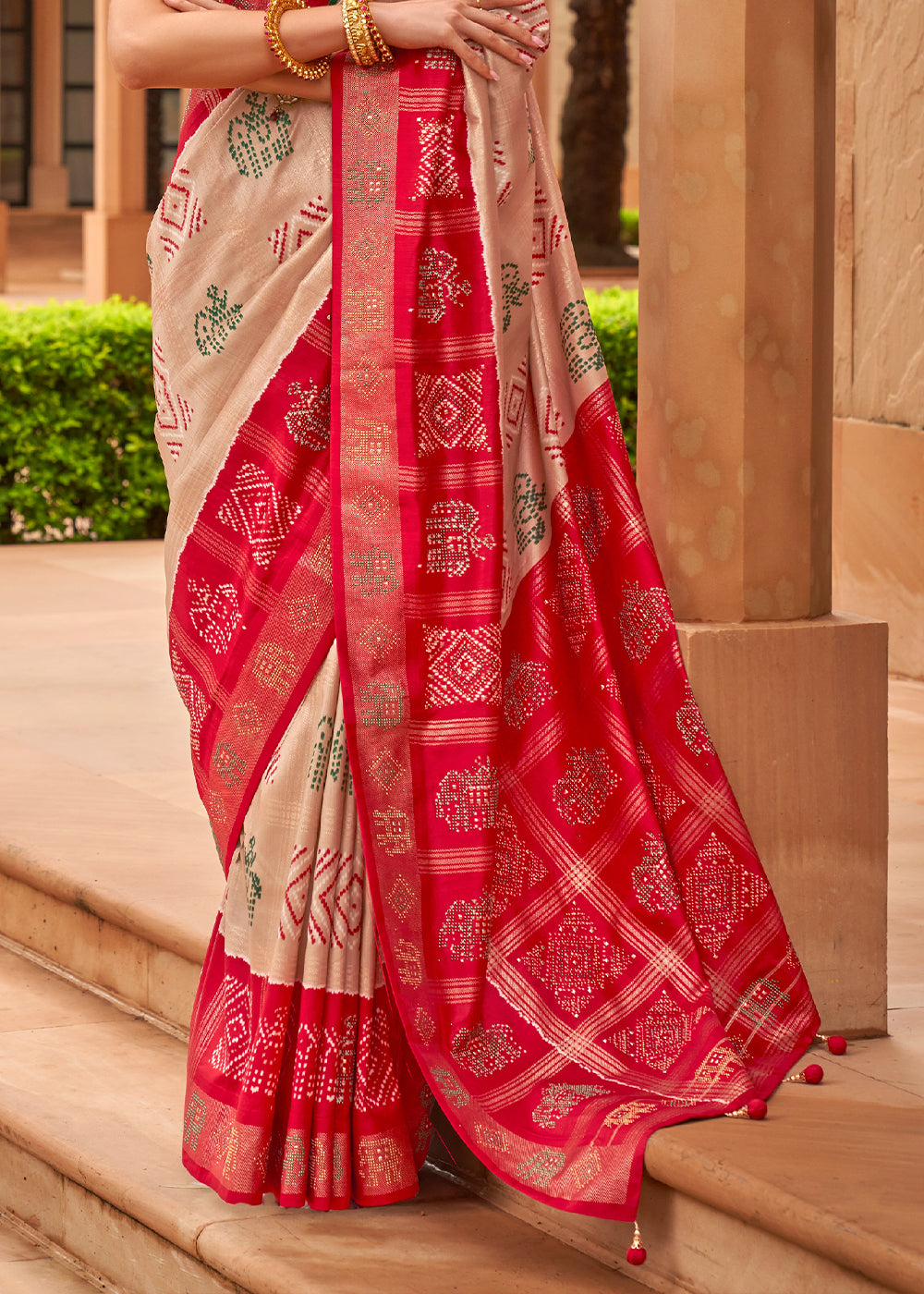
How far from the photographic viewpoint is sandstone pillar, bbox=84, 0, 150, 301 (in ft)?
60.9

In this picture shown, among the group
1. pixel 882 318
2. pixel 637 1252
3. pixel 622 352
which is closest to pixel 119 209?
pixel 622 352

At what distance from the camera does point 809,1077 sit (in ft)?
9.94

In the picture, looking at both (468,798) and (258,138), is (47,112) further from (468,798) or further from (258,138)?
(468,798)

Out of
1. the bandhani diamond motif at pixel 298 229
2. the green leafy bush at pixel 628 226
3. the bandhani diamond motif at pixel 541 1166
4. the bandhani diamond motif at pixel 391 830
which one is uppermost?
the green leafy bush at pixel 628 226

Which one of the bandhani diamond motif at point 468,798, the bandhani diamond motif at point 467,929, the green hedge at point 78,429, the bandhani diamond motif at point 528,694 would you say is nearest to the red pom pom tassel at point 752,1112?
the bandhani diamond motif at point 467,929

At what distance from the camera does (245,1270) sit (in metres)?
2.83

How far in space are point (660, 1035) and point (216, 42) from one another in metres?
1.55

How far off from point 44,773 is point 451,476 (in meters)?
2.37

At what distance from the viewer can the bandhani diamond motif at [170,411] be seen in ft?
10.1

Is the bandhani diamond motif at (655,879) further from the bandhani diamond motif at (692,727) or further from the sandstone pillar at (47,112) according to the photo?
the sandstone pillar at (47,112)

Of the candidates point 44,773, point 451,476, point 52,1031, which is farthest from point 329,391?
point 44,773

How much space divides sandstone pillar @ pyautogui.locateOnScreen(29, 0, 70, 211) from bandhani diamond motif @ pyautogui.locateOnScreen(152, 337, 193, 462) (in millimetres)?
29514

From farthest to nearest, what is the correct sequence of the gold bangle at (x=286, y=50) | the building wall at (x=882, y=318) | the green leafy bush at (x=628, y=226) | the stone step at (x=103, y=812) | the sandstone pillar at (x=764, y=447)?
the green leafy bush at (x=628, y=226), the building wall at (x=882, y=318), the stone step at (x=103, y=812), the sandstone pillar at (x=764, y=447), the gold bangle at (x=286, y=50)

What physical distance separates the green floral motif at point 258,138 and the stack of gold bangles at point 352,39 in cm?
9
